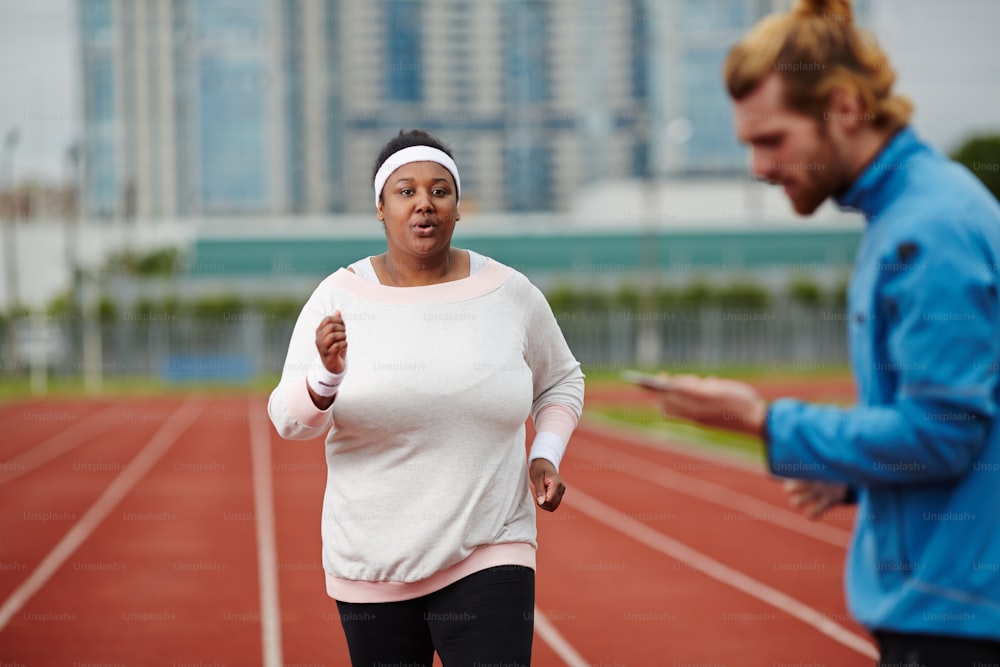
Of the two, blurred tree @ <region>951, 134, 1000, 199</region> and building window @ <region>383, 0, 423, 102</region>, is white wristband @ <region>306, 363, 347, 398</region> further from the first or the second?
building window @ <region>383, 0, 423, 102</region>

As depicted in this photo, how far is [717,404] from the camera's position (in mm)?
1979

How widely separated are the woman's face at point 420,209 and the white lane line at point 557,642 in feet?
13.2

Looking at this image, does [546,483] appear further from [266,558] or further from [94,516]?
[94,516]

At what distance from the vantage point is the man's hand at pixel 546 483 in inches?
126

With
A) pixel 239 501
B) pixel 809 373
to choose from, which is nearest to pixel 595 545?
pixel 239 501

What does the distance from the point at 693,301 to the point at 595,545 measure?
129ft

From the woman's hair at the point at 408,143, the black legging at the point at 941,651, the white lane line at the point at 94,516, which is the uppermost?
the woman's hair at the point at 408,143

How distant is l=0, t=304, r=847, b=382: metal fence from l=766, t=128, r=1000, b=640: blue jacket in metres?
45.7

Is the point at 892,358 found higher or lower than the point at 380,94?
lower

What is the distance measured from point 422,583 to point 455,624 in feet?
0.42

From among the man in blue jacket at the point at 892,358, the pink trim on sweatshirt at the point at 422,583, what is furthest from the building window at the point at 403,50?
the man in blue jacket at the point at 892,358

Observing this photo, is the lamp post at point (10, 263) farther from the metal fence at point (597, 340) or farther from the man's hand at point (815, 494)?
the man's hand at point (815, 494)

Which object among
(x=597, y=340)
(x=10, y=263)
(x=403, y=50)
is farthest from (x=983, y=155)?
(x=403, y=50)

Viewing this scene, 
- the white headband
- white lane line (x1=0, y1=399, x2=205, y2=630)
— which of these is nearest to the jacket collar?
the white headband
